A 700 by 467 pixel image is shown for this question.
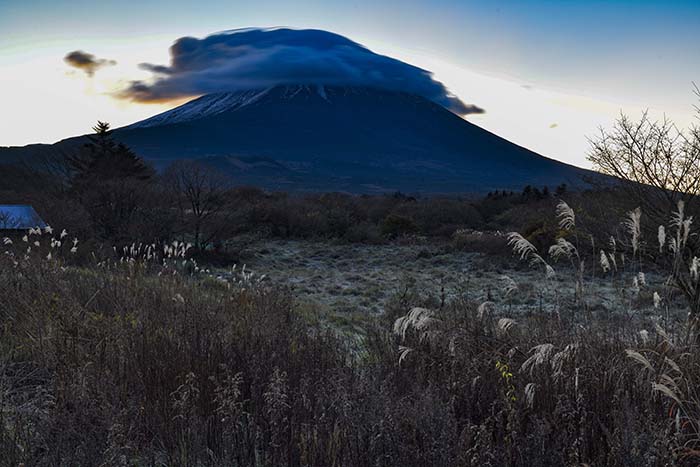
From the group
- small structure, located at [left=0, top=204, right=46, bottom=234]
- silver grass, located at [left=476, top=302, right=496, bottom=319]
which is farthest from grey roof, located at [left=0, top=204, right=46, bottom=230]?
silver grass, located at [left=476, top=302, right=496, bottom=319]

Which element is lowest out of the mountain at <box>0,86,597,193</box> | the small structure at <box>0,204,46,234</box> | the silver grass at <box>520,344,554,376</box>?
the small structure at <box>0,204,46,234</box>

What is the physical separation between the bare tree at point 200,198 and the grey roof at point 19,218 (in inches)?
190

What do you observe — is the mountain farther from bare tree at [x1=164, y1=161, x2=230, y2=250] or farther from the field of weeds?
the field of weeds

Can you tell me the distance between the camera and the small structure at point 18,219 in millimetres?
16938

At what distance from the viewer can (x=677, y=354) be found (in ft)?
11.4

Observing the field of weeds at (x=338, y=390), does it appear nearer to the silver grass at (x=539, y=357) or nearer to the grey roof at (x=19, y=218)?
the silver grass at (x=539, y=357)

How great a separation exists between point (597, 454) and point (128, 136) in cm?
18334

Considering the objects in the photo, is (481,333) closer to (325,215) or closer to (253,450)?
(253,450)

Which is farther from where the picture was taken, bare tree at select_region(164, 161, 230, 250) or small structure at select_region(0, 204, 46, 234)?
bare tree at select_region(164, 161, 230, 250)

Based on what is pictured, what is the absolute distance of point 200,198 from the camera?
22594mm

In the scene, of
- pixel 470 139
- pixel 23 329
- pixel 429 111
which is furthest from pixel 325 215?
pixel 429 111

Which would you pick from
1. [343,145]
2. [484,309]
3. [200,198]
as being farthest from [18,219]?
[343,145]

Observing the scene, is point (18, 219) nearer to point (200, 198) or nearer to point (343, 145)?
point (200, 198)

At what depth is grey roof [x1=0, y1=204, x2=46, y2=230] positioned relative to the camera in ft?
56.6
